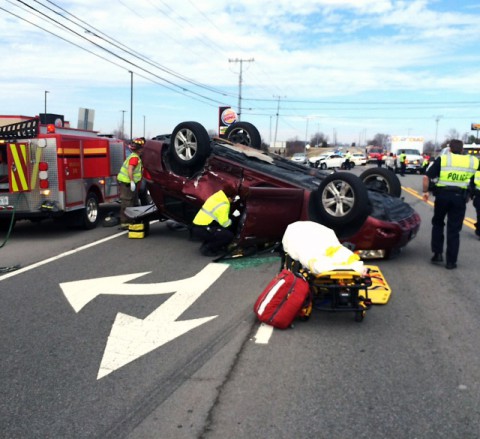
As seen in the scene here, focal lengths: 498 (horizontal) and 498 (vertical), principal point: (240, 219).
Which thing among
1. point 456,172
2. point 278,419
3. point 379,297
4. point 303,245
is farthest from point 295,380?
point 456,172

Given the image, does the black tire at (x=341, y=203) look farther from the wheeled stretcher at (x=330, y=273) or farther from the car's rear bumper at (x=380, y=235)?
the wheeled stretcher at (x=330, y=273)

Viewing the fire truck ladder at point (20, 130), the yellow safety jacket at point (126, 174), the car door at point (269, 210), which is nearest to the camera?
the car door at point (269, 210)

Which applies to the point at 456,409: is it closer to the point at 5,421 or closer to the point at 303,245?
the point at 303,245

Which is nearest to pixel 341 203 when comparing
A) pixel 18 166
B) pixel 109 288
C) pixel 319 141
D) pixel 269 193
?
pixel 269 193

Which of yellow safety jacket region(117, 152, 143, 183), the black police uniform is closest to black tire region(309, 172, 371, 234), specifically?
the black police uniform

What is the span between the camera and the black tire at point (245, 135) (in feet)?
34.2

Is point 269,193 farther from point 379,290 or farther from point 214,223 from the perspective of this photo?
point 379,290

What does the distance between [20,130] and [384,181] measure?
257 inches

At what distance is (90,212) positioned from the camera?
410 inches

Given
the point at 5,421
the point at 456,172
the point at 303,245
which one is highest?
the point at 456,172

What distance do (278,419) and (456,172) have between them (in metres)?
5.03

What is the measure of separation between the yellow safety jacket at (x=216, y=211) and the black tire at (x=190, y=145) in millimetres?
942

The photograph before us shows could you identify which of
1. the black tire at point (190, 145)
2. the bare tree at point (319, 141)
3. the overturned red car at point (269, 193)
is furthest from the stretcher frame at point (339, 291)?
the bare tree at point (319, 141)

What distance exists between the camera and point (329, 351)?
400 cm
